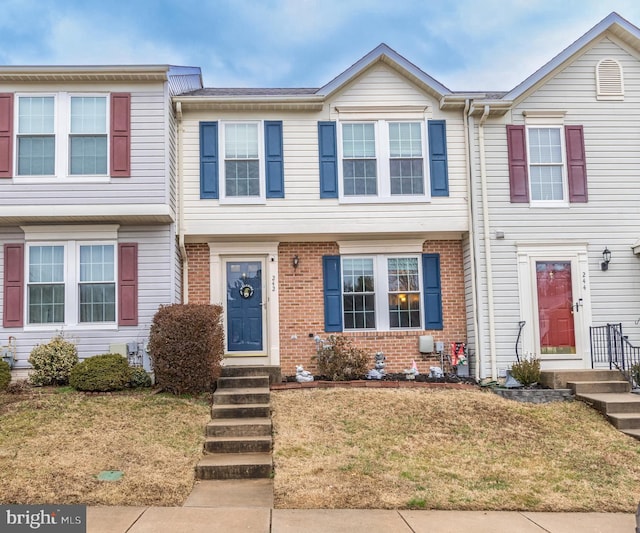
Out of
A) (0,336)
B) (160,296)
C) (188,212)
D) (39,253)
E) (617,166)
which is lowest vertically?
(0,336)

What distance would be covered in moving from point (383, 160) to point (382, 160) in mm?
19

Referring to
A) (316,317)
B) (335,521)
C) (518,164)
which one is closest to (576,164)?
(518,164)

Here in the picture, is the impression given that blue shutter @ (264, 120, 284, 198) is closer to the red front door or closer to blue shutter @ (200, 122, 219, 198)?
blue shutter @ (200, 122, 219, 198)

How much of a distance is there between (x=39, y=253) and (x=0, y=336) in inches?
61.7

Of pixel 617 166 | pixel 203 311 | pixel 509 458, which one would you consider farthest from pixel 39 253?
pixel 617 166

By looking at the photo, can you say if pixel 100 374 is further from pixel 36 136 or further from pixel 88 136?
pixel 36 136

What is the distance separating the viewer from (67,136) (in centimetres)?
1004

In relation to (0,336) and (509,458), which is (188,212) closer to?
(0,336)

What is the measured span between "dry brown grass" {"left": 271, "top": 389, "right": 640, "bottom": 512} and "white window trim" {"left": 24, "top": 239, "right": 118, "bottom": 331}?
3.76m

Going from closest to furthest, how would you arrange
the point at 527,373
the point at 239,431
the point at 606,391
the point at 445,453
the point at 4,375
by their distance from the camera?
the point at 445,453
the point at 239,431
the point at 4,375
the point at 606,391
the point at 527,373

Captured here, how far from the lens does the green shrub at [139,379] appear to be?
378 inches

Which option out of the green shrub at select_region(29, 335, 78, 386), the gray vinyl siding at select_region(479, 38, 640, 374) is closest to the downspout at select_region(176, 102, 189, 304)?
the green shrub at select_region(29, 335, 78, 386)

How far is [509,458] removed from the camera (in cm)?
694

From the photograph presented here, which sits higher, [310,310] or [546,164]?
[546,164]
